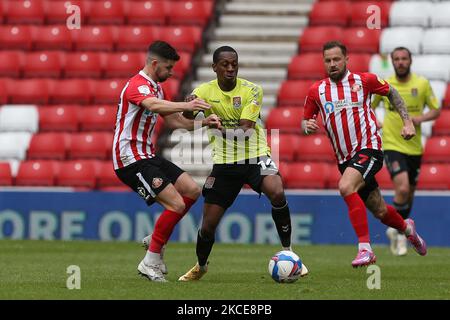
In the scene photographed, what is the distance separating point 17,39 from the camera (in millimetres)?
19672

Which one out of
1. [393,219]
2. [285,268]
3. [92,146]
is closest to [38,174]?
[92,146]

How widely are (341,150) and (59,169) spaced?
7.72 meters

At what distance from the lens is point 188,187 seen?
9812mm

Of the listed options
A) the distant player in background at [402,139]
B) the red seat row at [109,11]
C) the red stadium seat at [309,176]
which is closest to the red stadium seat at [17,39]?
the red seat row at [109,11]

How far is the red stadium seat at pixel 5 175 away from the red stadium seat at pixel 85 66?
241 centimetres

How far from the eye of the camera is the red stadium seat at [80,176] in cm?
1708

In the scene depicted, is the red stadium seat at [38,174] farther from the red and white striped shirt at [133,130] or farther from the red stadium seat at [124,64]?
the red and white striped shirt at [133,130]

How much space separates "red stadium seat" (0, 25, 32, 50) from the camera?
19.6 meters

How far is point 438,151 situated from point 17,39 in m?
7.59

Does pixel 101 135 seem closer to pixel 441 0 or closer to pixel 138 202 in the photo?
pixel 138 202

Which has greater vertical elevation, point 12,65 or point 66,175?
point 12,65

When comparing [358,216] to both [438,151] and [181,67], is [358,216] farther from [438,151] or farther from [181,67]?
[181,67]

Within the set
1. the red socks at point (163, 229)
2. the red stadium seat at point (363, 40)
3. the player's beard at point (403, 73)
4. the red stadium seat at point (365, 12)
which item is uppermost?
the red stadium seat at point (365, 12)
